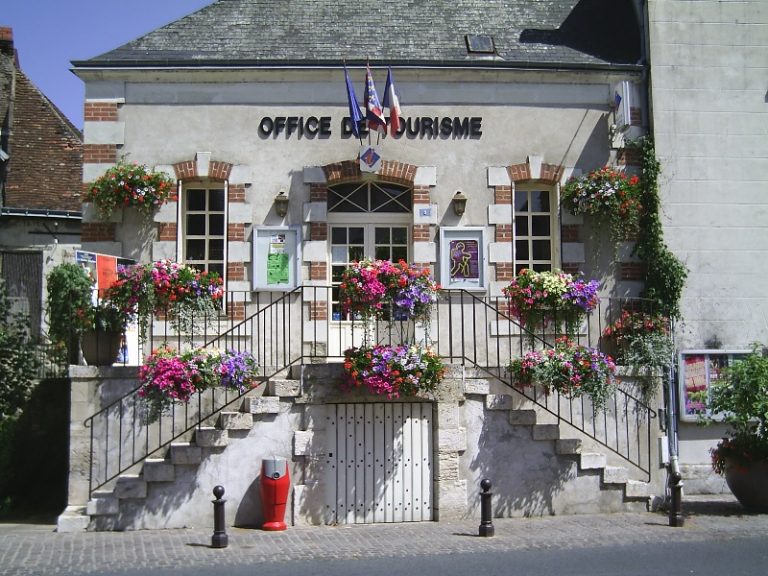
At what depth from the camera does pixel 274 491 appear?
32.0 feet

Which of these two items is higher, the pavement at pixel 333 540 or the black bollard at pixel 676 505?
the black bollard at pixel 676 505

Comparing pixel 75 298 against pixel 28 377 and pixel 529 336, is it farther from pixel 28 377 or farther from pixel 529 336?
pixel 529 336

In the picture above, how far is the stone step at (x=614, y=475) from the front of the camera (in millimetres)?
10422

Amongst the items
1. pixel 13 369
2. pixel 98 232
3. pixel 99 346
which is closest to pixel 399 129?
pixel 98 232

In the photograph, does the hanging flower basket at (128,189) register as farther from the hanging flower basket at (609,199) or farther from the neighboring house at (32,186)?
the hanging flower basket at (609,199)

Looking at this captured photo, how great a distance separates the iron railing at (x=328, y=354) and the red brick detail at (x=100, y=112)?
2792 mm

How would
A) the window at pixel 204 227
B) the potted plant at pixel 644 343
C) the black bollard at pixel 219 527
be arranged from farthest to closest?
the window at pixel 204 227 → the potted plant at pixel 644 343 → the black bollard at pixel 219 527

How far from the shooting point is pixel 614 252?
11867 millimetres

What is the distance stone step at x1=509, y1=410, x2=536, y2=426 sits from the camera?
10367 mm

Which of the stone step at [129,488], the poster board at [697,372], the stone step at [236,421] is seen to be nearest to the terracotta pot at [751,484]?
the poster board at [697,372]

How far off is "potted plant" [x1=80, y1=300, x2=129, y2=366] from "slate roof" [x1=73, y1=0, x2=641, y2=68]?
11.2 feet

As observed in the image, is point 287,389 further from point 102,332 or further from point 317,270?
point 102,332

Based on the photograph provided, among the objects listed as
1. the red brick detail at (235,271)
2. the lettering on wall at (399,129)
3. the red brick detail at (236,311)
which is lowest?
the red brick detail at (236,311)

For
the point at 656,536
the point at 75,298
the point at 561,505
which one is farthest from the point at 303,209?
the point at 656,536
